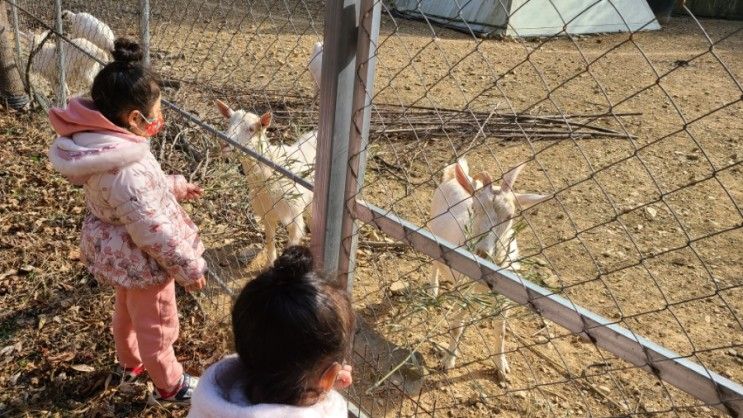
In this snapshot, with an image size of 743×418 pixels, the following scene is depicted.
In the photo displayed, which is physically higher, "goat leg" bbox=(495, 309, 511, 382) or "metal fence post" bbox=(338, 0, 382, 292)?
"metal fence post" bbox=(338, 0, 382, 292)

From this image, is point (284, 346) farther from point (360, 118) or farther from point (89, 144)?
point (89, 144)

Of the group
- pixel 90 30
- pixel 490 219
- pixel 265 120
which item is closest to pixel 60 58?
pixel 90 30

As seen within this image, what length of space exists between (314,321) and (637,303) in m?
3.30

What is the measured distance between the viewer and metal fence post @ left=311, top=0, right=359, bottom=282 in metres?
1.96

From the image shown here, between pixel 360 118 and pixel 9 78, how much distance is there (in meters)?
5.85

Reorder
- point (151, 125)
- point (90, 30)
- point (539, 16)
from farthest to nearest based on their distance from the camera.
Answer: point (539, 16), point (90, 30), point (151, 125)

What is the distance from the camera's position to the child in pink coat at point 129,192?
7.66 feet

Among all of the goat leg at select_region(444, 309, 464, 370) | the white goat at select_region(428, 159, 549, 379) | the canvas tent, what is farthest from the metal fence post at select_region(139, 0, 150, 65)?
the canvas tent

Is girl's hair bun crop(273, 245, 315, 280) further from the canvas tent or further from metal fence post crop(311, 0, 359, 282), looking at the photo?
the canvas tent

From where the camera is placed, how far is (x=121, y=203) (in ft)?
7.72

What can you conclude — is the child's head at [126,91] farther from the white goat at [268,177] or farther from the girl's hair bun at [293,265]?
the white goat at [268,177]

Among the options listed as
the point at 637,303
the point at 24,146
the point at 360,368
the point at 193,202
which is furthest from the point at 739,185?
the point at 24,146

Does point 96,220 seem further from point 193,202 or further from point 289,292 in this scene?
point 193,202

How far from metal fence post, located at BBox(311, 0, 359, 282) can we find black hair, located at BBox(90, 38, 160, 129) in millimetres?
789
